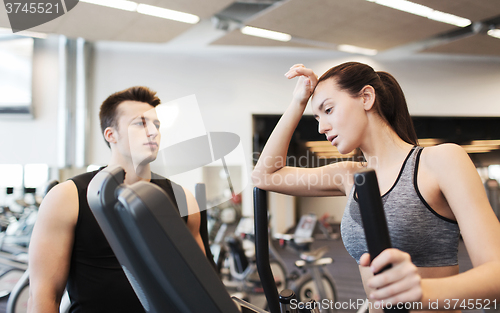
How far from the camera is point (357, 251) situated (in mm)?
900

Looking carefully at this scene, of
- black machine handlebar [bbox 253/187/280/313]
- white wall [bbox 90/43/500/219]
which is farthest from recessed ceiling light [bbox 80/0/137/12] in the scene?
black machine handlebar [bbox 253/187/280/313]

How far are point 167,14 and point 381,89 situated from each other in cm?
470

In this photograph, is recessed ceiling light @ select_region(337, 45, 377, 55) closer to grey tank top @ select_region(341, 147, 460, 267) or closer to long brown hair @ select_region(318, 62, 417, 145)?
long brown hair @ select_region(318, 62, 417, 145)

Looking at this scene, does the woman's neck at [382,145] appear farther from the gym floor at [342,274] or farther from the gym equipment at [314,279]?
the gym floor at [342,274]

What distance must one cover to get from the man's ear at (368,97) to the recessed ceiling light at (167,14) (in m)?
4.50

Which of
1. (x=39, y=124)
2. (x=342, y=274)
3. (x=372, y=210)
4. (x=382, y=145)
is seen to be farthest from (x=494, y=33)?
(x=39, y=124)

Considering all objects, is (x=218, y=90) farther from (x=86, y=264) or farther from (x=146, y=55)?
(x=86, y=264)

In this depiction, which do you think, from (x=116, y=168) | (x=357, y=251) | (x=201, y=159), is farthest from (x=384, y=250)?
(x=201, y=159)

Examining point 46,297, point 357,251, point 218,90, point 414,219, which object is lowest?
point 46,297

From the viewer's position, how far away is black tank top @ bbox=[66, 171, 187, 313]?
3.83ft

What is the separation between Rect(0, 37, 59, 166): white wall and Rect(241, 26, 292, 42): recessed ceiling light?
3633 mm

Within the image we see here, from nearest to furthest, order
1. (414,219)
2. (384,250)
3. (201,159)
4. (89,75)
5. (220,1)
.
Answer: (384,250), (414,219), (201,159), (220,1), (89,75)

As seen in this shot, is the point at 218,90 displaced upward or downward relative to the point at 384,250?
upward

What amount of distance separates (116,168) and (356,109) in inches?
26.2
